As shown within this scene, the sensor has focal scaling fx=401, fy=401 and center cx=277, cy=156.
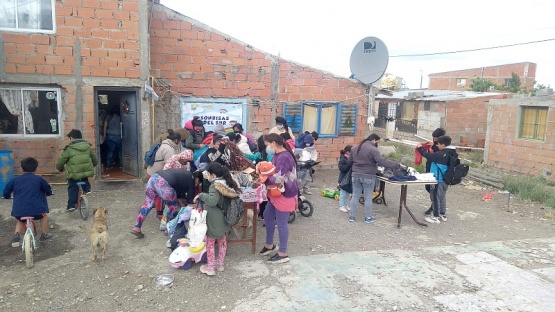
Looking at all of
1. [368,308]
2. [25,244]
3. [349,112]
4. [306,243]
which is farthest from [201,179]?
[349,112]

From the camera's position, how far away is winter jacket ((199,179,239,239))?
486 cm

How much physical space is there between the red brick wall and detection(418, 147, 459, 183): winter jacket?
6741 millimetres

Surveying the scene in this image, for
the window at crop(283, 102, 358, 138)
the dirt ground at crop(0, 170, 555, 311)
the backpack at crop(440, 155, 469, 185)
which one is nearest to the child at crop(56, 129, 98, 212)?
the dirt ground at crop(0, 170, 555, 311)

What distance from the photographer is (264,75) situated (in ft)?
35.4

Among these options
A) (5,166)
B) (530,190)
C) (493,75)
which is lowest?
(530,190)

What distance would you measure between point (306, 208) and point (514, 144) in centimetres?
929

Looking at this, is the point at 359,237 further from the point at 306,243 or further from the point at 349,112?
the point at 349,112

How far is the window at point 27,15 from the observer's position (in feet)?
27.4

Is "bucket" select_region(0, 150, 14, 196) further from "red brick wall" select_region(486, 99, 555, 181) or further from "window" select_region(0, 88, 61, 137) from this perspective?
"red brick wall" select_region(486, 99, 555, 181)

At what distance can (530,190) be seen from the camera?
9.84 metres

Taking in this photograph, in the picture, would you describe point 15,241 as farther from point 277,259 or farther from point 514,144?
point 514,144

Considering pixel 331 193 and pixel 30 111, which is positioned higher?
pixel 30 111

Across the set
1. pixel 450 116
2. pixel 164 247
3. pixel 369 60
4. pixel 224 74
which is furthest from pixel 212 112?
pixel 450 116

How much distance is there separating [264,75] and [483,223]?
6.33 metres
